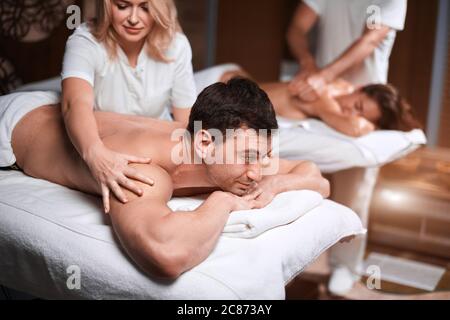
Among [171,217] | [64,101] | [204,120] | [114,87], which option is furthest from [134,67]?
[171,217]

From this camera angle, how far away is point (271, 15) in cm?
229

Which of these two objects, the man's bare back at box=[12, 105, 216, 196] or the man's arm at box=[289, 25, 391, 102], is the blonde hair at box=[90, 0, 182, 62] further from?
the man's arm at box=[289, 25, 391, 102]

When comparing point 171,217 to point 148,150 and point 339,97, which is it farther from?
point 339,97

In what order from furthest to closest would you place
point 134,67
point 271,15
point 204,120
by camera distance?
point 271,15, point 134,67, point 204,120

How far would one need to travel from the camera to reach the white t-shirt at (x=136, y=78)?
4.31 feet

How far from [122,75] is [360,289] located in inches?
37.4

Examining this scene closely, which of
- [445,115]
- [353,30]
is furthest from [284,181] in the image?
[445,115]

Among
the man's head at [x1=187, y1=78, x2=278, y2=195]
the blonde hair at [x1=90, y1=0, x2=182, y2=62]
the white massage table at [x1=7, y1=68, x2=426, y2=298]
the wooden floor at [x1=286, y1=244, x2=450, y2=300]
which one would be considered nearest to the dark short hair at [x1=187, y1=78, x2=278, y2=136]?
the man's head at [x1=187, y1=78, x2=278, y2=195]

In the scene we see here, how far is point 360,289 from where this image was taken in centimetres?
189

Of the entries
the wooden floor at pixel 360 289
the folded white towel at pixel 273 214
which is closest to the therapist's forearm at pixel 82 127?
the folded white towel at pixel 273 214

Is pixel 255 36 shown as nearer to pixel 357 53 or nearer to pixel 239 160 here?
pixel 357 53

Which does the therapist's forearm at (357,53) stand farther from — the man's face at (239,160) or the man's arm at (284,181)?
the man's face at (239,160)

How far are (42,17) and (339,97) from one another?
850mm
